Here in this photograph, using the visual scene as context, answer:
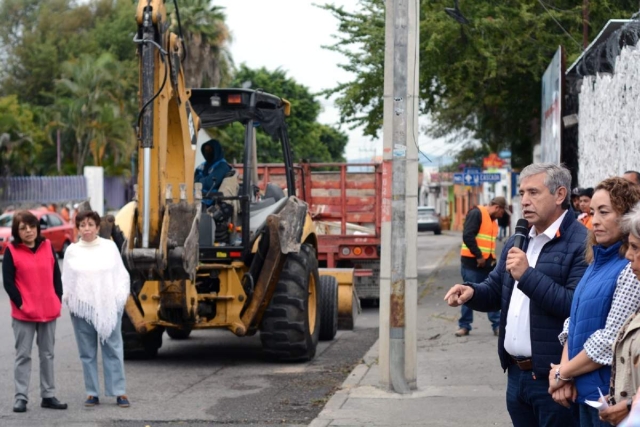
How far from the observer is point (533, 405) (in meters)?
5.23

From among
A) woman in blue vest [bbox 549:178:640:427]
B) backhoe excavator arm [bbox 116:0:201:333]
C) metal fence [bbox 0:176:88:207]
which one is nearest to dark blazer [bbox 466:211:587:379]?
woman in blue vest [bbox 549:178:640:427]

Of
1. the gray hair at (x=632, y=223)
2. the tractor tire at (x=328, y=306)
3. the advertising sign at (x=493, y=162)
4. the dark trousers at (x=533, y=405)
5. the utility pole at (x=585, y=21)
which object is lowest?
the tractor tire at (x=328, y=306)

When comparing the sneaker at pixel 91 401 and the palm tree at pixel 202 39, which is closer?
the sneaker at pixel 91 401

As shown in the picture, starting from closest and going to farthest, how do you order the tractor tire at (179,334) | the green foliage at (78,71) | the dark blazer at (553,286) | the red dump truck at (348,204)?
1. the dark blazer at (553,286)
2. the tractor tire at (179,334)
3. the red dump truck at (348,204)
4. the green foliage at (78,71)

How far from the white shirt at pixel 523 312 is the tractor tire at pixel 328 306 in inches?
335

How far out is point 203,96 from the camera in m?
12.4

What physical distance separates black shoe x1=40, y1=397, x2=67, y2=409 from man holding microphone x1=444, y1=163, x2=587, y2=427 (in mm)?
5003

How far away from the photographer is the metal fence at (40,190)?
160 feet

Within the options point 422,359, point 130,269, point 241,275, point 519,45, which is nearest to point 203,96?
point 241,275

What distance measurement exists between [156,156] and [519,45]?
543 inches

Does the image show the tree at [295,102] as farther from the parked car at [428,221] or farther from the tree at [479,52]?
the tree at [479,52]

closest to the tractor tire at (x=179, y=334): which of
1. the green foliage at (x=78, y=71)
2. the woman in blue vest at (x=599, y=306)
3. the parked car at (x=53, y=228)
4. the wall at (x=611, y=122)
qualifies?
the wall at (x=611, y=122)

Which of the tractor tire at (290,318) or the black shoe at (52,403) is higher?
the tractor tire at (290,318)

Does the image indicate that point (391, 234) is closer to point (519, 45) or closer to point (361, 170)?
point (361, 170)
